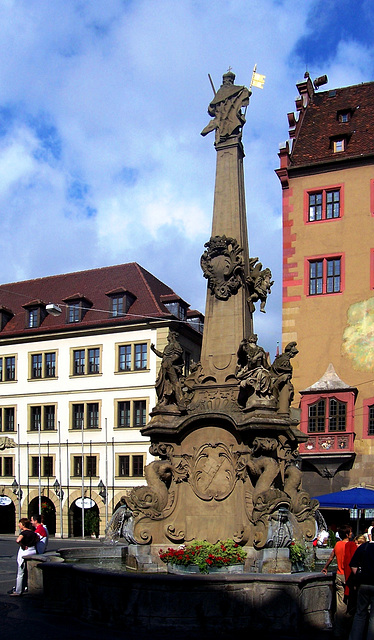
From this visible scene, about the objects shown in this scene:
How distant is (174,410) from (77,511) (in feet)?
98.9

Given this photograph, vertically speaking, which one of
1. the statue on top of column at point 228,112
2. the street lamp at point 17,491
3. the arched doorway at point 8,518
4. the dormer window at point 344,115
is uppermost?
the dormer window at point 344,115

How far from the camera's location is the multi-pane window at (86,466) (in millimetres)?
42562

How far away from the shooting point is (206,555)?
1220cm

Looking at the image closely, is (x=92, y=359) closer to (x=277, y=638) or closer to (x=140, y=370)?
(x=140, y=370)

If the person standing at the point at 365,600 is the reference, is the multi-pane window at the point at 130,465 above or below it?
below

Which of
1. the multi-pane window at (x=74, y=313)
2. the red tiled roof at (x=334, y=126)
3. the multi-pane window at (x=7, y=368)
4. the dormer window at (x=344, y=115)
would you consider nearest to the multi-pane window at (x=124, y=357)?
the multi-pane window at (x=74, y=313)

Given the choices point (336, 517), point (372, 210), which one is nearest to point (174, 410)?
point (336, 517)

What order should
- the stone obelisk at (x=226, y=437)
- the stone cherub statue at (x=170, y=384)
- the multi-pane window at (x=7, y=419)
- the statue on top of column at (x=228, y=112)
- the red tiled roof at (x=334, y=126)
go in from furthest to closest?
the multi-pane window at (x=7, y=419), the red tiled roof at (x=334, y=126), the statue on top of column at (x=228, y=112), the stone cherub statue at (x=170, y=384), the stone obelisk at (x=226, y=437)

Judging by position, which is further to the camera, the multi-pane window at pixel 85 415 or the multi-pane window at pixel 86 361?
the multi-pane window at pixel 86 361

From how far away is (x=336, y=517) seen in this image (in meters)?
32.4

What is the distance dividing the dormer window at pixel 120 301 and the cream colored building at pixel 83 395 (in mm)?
57

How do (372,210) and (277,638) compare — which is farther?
(372,210)

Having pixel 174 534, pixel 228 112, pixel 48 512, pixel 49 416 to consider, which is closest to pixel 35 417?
pixel 49 416

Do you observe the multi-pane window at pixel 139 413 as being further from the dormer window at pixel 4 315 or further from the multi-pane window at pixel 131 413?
the dormer window at pixel 4 315
